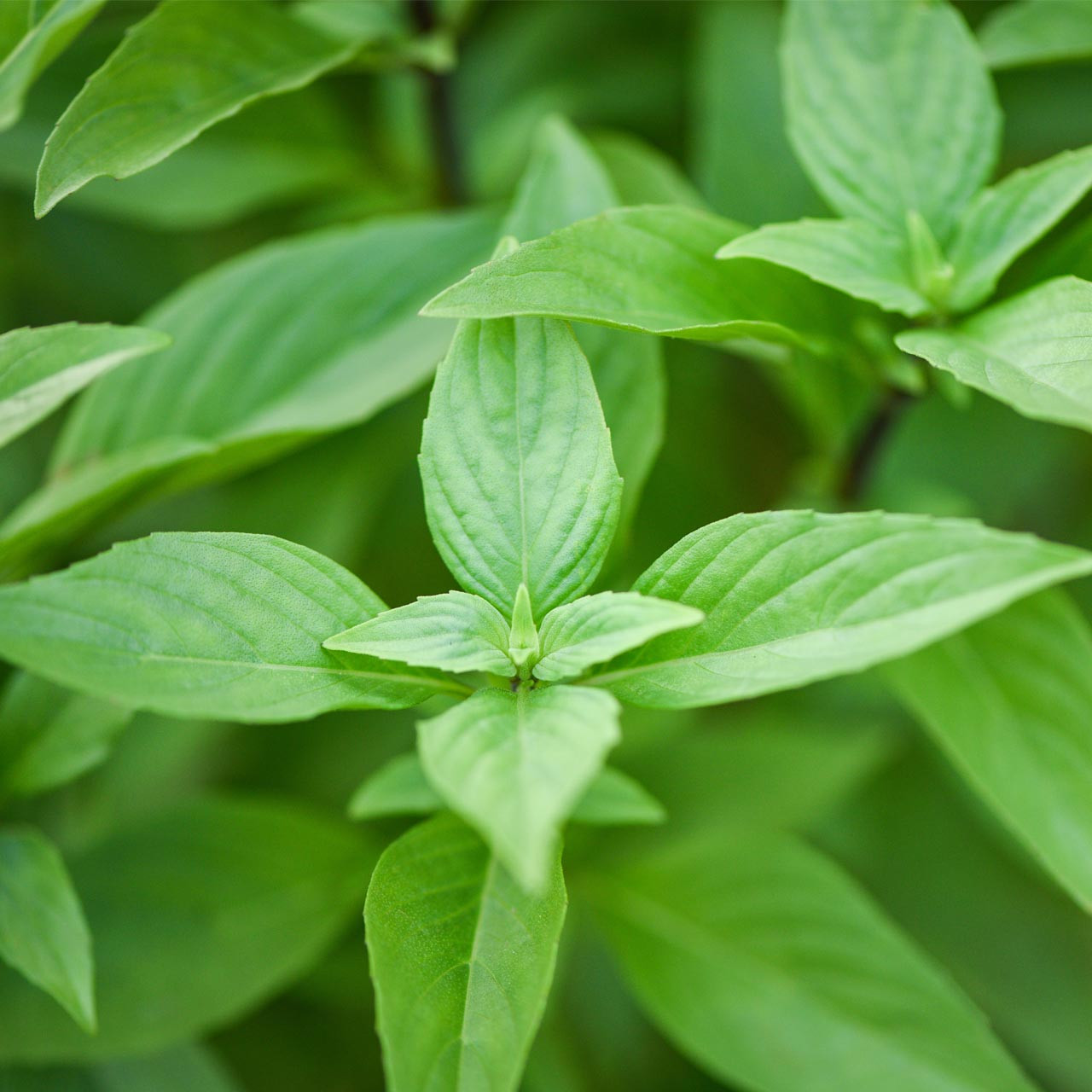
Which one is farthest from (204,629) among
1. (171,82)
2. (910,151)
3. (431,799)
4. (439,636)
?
(910,151)

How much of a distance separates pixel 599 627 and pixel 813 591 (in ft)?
0.33

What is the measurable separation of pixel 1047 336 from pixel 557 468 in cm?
26

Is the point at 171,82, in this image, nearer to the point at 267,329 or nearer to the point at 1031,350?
the point at 267,329

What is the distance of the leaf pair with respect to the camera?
23.4 inches

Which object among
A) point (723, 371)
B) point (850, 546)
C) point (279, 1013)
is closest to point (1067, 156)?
point (850, 546)

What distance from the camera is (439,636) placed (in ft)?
1.61

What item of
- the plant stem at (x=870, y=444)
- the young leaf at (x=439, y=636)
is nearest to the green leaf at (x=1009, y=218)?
the plant stem at (x=870, y=444)

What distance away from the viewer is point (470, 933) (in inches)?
20.5

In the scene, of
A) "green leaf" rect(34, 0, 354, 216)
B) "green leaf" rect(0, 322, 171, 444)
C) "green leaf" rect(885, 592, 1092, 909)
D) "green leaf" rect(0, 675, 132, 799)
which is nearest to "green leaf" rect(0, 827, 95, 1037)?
"green leaf" rect(0, 675, 132, 799)

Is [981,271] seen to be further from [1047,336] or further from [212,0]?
[212,0]

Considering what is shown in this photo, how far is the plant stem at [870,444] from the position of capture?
0.71 metres

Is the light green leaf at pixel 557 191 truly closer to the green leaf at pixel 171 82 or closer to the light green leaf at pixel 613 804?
the green leaf at pixel 171 82

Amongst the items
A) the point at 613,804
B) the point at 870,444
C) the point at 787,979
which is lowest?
the point at 787,979

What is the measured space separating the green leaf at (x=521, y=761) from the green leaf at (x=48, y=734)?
0.93 feet
